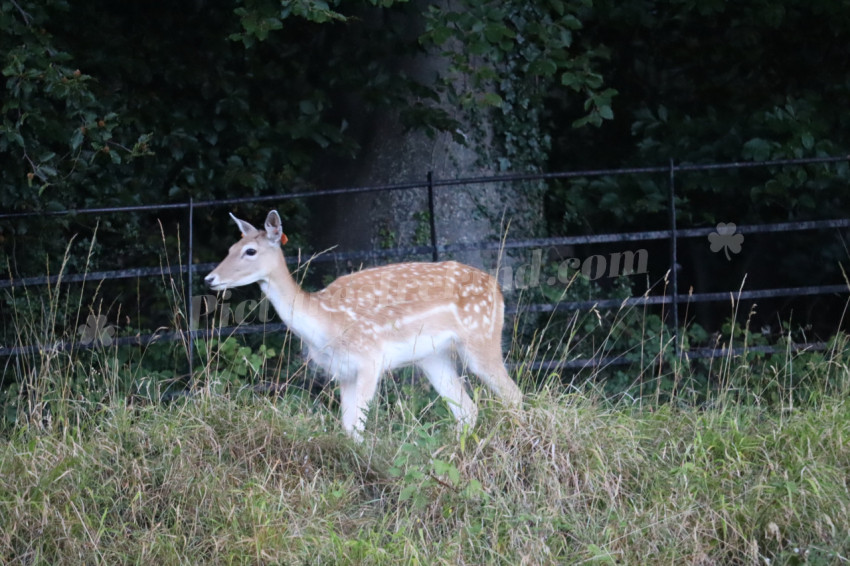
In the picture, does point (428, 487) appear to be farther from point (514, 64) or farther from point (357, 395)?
point (514, 64)

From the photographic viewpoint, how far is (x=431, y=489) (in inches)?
203

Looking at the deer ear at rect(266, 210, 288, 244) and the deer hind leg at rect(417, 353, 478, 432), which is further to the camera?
the deer ear at rect(266, 210, 288, 244)

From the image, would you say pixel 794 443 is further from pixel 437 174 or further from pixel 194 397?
pixel 437 174

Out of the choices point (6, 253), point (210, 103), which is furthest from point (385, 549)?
point (210, 103)

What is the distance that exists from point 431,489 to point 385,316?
1955mm

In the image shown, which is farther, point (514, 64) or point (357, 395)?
point (514, 64)

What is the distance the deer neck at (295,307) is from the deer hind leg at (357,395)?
0.32 meters

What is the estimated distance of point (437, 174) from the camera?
30.2 feet

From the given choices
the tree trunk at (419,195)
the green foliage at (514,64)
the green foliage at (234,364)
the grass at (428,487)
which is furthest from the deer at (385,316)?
the tree trunk at (419,195)

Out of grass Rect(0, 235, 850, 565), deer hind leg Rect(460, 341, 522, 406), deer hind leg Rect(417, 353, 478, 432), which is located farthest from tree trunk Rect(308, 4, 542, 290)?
grass Rect(0, 235, 850, 565)

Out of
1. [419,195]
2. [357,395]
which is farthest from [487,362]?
[419,195]

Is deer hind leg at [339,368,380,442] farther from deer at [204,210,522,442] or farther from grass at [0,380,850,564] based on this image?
grass at [0,380,850,564]

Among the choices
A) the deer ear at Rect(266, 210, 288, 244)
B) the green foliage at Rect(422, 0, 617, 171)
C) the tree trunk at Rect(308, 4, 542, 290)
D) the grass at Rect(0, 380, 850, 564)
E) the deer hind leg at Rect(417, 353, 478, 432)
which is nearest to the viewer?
the grass at Rect(0, 380, 850, 564)

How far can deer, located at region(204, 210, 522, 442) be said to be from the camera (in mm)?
6801
